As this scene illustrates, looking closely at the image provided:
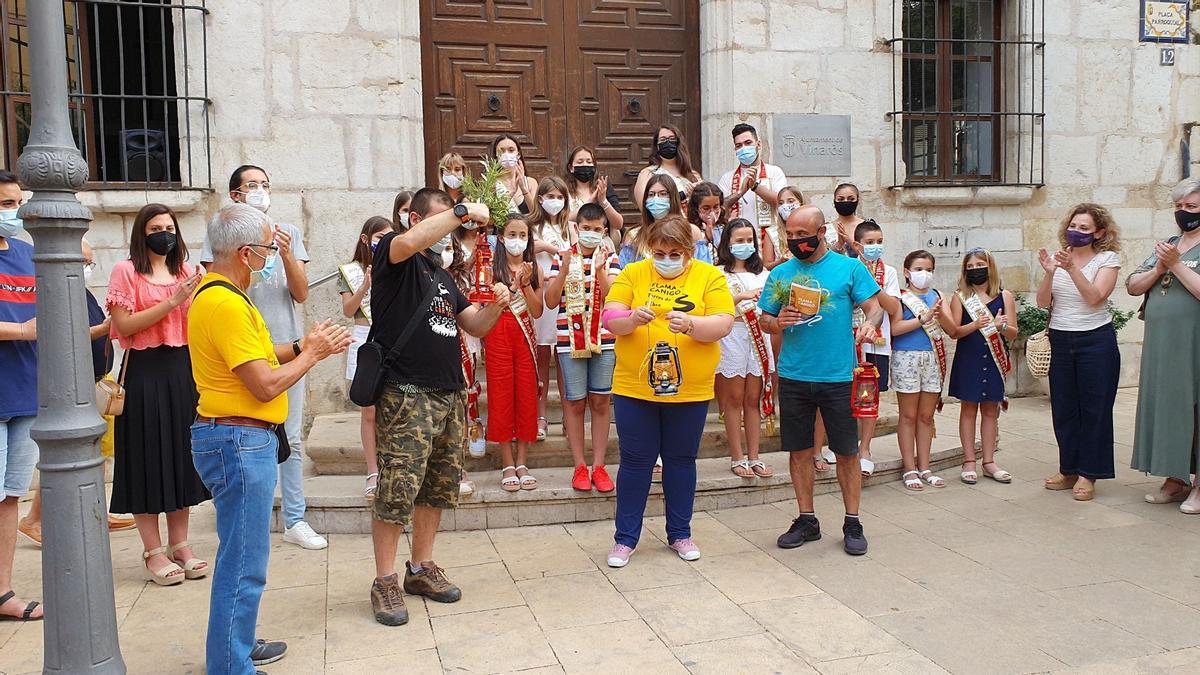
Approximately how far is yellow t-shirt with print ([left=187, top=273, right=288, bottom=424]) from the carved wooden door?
4777 mm

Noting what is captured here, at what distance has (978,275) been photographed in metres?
6.46

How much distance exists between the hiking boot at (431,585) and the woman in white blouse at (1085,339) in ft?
13.3

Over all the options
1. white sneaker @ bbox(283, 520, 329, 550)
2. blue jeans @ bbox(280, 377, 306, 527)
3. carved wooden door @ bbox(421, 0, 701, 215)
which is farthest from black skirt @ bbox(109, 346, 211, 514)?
carved wooden door @ bbox(421, 0, 701, 215)

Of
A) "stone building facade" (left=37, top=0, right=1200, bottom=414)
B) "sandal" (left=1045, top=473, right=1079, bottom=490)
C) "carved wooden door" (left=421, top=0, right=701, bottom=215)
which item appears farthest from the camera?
"carved wooden door" (left=421, top=0, right=701, bottom=215)

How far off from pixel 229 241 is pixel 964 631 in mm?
3331

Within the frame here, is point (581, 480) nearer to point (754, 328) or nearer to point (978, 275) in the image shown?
point (754, 328)

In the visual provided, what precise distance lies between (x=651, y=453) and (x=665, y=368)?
1.64 feet

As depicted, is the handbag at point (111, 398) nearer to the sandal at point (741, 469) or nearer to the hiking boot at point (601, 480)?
the hiking boot at point (601, 480)

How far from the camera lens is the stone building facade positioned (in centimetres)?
729

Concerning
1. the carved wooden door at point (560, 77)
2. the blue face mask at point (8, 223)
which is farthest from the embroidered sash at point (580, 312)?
the blue face mask at point (8, 223)

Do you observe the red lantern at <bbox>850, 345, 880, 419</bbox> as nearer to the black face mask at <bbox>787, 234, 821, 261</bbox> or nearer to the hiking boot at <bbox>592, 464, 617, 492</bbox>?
the black face mask at <bbox>787, 234, 821, 261</bbox>

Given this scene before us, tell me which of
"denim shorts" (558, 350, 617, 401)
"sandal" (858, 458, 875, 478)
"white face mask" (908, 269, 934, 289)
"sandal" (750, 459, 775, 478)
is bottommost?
"sandal" (858, 458, 875, 478)

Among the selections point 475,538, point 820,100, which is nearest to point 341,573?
point 475,538

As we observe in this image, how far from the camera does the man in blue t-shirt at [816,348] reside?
5004 mm
